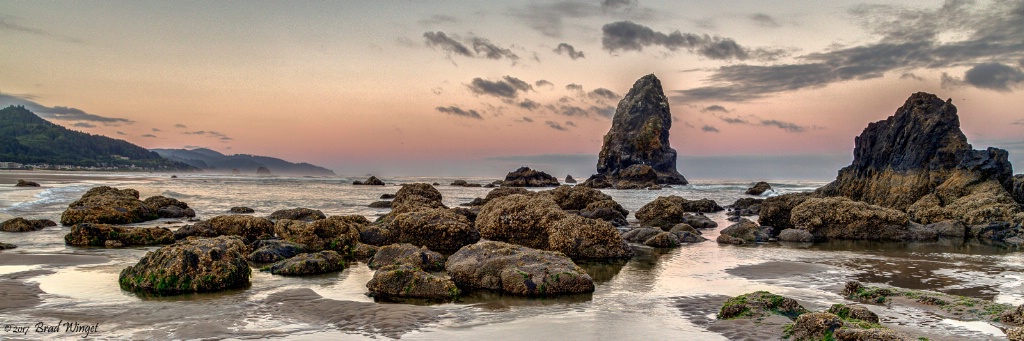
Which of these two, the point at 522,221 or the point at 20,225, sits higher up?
the point at 522,221

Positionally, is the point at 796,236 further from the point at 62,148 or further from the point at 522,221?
the point at 62,148

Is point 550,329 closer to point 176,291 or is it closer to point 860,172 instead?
point 176,291

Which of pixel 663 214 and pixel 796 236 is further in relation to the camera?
pixel 663 214

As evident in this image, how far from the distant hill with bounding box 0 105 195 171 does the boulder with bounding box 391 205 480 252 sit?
158 m

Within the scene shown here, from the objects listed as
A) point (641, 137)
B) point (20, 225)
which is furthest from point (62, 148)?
point (20, 225)

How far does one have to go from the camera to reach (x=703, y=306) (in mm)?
8484

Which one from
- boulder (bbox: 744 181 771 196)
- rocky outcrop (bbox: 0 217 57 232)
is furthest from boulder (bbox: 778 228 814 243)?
boulder (bbox: 744 181 771 196)

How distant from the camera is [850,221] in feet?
63.2

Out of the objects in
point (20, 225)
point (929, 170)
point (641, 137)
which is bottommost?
point (20, 225)

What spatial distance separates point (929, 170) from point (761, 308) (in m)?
24.1

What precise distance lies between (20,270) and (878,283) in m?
16.0

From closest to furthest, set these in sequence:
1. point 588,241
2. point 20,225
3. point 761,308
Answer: point 761,308 → point 588,241 → point 20,225

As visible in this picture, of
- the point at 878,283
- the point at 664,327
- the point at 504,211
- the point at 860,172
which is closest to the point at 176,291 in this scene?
the point at 664,327

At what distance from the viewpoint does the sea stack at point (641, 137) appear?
105438 millimetres
